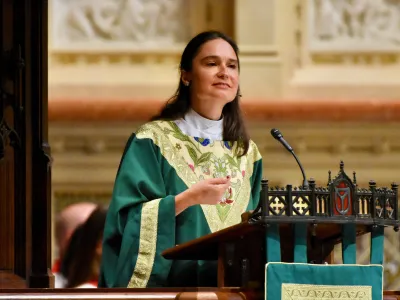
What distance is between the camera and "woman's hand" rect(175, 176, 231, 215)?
4492mm

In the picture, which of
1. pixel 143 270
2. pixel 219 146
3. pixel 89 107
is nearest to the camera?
pixel 143 270

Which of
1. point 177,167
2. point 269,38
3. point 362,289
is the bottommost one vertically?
point 362,289

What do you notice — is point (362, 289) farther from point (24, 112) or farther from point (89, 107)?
point (89, 107)

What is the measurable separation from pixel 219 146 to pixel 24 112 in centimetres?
75

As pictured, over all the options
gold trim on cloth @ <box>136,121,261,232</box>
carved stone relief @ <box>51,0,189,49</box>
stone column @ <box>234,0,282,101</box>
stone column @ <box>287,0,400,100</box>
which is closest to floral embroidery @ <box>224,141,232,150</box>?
gold trim on cloth @ <box>136,121,261,232</box>

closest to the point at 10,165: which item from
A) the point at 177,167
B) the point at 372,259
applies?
the point at 177,167

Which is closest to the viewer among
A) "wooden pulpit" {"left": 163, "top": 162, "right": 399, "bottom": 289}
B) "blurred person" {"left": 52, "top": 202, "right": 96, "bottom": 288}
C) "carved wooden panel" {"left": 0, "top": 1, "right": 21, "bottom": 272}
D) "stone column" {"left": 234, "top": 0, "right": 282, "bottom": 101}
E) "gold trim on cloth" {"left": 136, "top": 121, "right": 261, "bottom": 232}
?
"wooden pulpit" {"left": 163, "top": 162, "right": 399, "bottom": 289}

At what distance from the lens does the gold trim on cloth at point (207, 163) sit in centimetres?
487

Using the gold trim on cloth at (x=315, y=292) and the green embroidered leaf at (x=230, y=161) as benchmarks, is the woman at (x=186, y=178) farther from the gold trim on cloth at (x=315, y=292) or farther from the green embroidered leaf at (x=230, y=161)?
the gold trim on cloth at (x=315, y=292)

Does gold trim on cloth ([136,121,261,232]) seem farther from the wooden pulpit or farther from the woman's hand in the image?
the wooden pulpit

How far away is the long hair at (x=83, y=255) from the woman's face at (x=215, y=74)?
1.39m

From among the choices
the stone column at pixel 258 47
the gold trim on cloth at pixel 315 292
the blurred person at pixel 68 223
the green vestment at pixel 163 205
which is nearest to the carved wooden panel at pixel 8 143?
the green vestment at pixel 163 205

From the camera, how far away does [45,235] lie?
17.1 feet

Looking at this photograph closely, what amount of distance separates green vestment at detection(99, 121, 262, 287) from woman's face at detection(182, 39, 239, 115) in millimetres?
159
